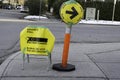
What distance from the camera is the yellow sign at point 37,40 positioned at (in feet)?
25.7

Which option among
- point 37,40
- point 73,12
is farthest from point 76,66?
point 73,12

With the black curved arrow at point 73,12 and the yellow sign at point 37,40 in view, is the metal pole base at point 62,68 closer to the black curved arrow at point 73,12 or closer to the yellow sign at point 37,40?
the yellow sign at point 37,40

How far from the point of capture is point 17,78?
723 centimetres

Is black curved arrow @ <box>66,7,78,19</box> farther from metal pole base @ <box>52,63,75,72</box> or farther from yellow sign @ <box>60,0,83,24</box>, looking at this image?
metal pole base @ <box>52,63,75,72</box>

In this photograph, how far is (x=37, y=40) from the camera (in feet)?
25.8

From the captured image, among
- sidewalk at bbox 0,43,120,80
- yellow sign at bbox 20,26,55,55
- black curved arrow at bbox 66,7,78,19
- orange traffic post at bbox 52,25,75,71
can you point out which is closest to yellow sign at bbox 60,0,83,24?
black curved arrow at bbox 66,7,78,19

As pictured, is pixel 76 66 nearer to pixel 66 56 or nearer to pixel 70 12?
pixel 66 56

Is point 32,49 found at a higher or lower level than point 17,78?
higher

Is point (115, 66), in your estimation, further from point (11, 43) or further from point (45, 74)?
point (11, 43)

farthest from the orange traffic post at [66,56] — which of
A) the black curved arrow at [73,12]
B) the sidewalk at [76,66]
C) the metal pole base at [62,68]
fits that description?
the black curved arrow at [73,12]

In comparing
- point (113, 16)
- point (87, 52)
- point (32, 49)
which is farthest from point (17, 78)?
point (113, 16)

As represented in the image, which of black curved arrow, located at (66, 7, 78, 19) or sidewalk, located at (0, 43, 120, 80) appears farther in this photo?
black curved arrow, located at (66, 7, 78, 19)

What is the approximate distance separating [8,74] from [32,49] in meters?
0.80

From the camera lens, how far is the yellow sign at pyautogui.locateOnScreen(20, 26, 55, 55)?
308 inches
